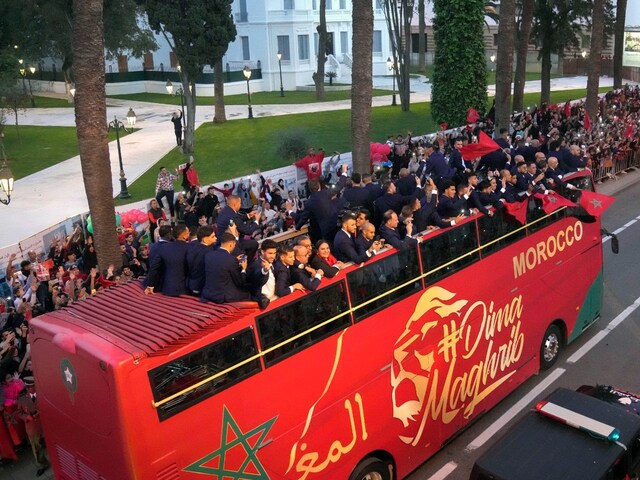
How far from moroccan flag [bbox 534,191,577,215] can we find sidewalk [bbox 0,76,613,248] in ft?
56.0

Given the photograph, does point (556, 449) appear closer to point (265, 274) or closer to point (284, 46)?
point (265, 274)

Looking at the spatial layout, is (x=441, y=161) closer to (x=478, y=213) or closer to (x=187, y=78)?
(x=478, y=213)

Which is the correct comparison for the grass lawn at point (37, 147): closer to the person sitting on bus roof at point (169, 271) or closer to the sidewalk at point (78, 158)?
the sidewalk at point (78, 158)

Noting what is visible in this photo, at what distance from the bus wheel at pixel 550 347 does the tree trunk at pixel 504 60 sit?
13.6m

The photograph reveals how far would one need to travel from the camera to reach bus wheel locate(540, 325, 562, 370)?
40.1ft

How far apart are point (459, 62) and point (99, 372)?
1271 inches

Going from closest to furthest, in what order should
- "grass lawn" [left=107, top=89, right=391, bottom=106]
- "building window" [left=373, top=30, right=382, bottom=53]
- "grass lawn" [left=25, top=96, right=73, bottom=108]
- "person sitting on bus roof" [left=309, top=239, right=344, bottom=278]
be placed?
1. "person sitting on bus roof" [left=309, top=239, right=344, bottom=278]
2. "grass lawn" [left=107, top=89, right=391, bottom=106]
3. "grass lawn" [left=25, top=96, right=73, bottom=108]
4. "building window" [left=373, top=30, right=382, bottom=53]

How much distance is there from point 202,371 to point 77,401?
1274 mm

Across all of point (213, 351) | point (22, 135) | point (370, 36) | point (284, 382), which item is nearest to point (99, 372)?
point (213, 351)

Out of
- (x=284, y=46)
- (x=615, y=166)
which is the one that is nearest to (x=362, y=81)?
(x=615, y=166)

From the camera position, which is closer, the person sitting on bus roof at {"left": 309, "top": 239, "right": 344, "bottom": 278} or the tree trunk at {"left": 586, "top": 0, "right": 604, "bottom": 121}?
the person sitting on bus roof at {"left": 309, "top": 239, "right": 344, "bottom": 278}

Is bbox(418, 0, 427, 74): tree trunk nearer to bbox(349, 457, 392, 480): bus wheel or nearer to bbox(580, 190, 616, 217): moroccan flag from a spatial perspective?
bbox(580, 190, 616, 217): moroccan flag

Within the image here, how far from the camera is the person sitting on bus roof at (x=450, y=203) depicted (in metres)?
10.1

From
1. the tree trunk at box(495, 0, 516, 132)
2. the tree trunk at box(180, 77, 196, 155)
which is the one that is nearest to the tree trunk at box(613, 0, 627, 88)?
the tree trunk at box(495, 0, 516, 132)
